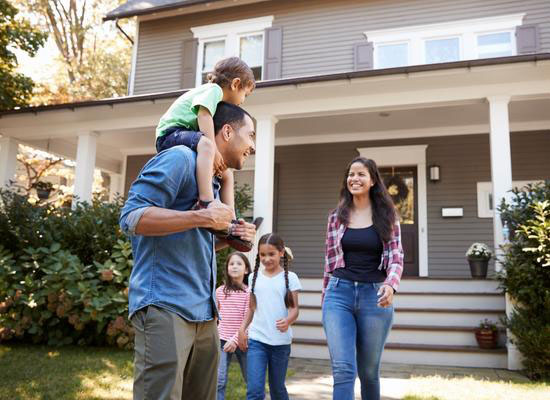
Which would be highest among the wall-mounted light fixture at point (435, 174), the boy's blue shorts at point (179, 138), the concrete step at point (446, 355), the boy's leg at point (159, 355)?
the wall-mounted light fixture at point (435, 174)

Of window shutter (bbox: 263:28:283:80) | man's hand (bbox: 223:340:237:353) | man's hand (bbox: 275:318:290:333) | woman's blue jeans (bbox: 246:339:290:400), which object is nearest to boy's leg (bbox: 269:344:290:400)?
woman's blue jeans (bbox: 246:339:290:400)

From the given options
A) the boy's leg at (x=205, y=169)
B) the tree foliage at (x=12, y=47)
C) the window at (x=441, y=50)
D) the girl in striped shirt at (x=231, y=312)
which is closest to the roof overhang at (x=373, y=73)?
the tree foliage at (x=12, y=47)

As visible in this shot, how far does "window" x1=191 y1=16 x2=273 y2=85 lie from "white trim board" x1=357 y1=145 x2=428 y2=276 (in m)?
3.47

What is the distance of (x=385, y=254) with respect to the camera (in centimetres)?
315

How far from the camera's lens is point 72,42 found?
70.2ft

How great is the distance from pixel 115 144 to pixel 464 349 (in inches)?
341

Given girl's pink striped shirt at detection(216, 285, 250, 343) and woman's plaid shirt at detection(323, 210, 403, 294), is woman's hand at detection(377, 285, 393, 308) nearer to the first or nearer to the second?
woman's plaid shirt at detection(323, 210, 403, 294)

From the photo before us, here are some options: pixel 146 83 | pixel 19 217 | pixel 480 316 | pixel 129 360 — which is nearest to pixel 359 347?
pixel 129 360

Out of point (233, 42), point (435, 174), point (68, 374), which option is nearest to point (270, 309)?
point (68, 374)

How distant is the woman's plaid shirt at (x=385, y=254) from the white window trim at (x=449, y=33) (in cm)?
758

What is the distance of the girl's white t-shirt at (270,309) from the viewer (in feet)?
11.4

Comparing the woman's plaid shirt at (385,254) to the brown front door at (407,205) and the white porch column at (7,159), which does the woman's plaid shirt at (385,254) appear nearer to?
the brown front door at (407,205)

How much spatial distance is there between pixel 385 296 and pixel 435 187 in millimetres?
7023

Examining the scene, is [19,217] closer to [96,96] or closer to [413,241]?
[413,241]
